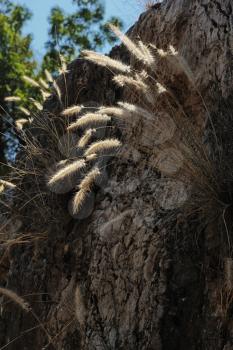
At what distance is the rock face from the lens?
4.98 m

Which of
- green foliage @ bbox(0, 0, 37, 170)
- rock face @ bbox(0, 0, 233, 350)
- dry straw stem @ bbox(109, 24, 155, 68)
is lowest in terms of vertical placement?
rock face @ bbox(0, 0, 233, 350)

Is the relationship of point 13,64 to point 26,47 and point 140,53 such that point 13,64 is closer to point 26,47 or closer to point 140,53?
point 26,47

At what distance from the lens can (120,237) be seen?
563 centimetres

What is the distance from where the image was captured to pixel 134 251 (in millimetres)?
5449

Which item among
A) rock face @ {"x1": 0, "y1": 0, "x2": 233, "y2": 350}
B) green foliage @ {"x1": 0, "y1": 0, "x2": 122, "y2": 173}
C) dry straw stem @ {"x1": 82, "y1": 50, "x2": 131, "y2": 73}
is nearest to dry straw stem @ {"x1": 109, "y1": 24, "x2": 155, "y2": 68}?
dry straw stem @ {"x1": 82, "y1": 50, "x2": 131, "y2": 73}

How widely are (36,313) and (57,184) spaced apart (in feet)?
3.54

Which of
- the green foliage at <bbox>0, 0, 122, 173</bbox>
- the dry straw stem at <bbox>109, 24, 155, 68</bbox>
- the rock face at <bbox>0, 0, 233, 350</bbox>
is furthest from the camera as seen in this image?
the green foliage at <bbox>0, 0, 122, 173</bbox>

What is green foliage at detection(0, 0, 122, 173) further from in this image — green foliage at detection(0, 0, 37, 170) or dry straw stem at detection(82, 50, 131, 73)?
dry straw stem at detection(82, 50, 131, 73)

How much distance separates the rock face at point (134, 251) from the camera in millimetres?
4984

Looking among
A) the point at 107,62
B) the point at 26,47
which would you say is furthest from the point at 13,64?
the point at 107,62

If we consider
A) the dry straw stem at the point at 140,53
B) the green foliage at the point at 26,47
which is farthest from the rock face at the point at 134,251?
the green foliage at the point at 26,47

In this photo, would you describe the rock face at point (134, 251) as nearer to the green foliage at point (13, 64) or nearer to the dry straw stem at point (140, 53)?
the dry straw stem at point (140, 53)

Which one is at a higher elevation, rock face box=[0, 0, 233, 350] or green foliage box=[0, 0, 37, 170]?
green foliage box=[0, 0, 37, 170]

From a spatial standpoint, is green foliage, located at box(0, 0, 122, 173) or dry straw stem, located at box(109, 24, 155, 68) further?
green foliage, located at box(0, 0, 122, 173)
